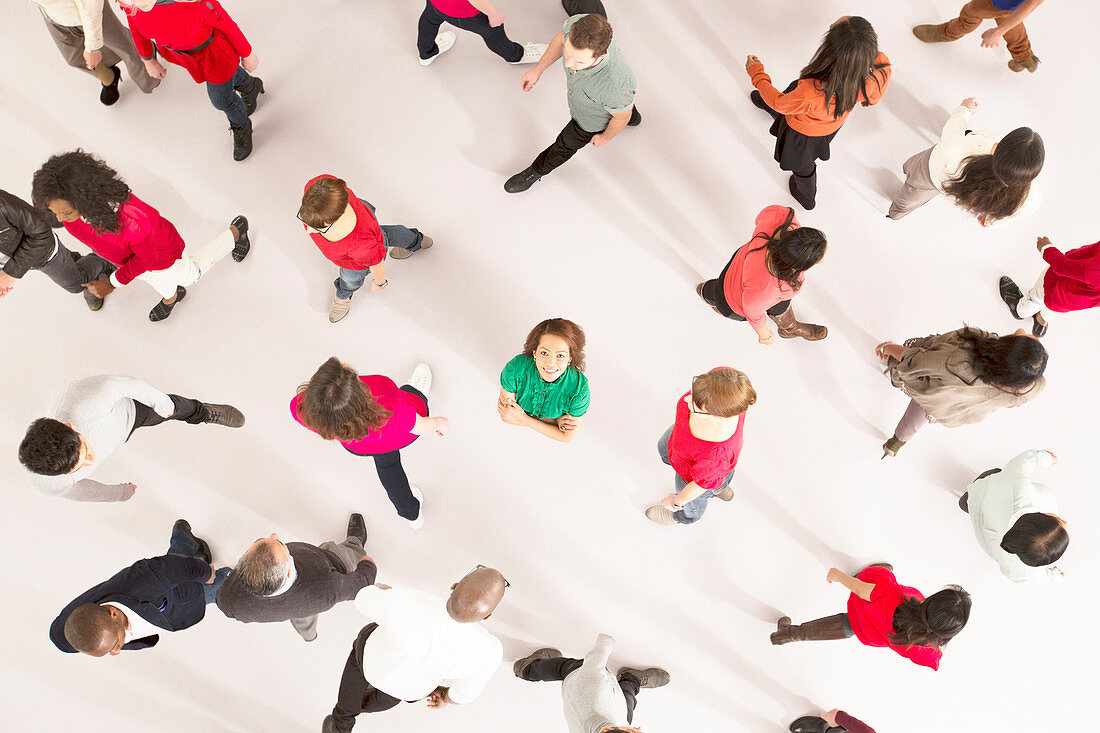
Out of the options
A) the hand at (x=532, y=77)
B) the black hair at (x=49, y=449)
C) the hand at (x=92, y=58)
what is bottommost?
the black hair at (x=49, y=449)

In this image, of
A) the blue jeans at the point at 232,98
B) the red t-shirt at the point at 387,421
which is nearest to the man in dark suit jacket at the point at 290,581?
the red t-shirt at the point at 387,421

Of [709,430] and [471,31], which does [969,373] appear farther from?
[471,31]

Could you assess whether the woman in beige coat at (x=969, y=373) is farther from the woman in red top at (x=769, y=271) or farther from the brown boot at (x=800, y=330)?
the woman in red top at (x=769, y=271)

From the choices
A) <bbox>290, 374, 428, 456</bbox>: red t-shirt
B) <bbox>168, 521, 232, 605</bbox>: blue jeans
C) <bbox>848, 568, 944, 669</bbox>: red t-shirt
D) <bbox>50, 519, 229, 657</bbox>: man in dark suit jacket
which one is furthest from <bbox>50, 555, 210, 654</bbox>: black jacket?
<bbox>848, 568, 944, 669</bbox>: red t-shirt

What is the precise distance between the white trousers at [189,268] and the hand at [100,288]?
0.28m

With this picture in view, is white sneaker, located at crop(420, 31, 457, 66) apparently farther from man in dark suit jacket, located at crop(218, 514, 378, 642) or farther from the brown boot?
man in dark suit jacket, located at crop(218, 514, 378, 642)

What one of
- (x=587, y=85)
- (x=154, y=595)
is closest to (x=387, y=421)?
(x=154, y=595)

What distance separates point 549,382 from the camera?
2.81m

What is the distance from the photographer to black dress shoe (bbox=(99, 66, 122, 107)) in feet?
12.9

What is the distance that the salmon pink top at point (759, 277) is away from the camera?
291cm

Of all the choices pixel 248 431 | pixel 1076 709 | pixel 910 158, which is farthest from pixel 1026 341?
pixel 248 431

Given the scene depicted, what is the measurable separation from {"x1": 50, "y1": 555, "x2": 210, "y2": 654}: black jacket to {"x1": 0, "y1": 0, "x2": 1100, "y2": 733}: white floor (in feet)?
2.29

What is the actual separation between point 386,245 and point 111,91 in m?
2.06

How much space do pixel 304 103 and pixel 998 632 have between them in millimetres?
4934
